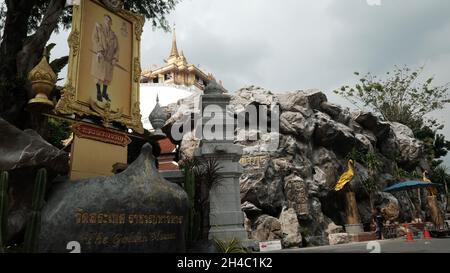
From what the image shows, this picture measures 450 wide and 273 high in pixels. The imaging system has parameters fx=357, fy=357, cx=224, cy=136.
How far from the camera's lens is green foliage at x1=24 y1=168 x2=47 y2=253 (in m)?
4.27

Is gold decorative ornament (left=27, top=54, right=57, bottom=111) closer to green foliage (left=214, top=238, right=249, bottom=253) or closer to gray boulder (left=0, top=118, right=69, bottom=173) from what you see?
gray boulder (left=0, top=118, right=69, bottom=173)

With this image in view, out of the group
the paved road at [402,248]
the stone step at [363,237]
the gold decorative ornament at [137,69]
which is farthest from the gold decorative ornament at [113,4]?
the stone step at [363,237]

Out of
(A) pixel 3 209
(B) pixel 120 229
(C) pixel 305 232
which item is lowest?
(C) pixel 305 232

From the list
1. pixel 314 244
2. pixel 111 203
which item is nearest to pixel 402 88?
pixel 314 244

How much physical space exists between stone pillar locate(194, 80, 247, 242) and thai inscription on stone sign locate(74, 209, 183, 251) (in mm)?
2923

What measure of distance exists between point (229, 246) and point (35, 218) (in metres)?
4.10

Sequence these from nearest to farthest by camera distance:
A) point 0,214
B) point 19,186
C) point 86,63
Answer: point 0,214 → point 19,186 → point 86,63

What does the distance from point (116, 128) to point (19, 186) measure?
8.92 ft

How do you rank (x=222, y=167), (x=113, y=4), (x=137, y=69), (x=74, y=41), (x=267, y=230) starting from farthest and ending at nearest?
(x=267, y=230)
(x=222, y=167)
(x=137, y=69)
(x=113, y=4)
(x=74, y=41)

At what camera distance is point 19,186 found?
498 centimetres

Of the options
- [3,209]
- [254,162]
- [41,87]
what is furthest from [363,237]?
[3,209]

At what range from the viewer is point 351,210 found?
18812mm

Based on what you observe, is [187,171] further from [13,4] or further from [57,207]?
[13,4]

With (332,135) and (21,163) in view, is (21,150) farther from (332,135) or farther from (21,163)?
(332,135)
